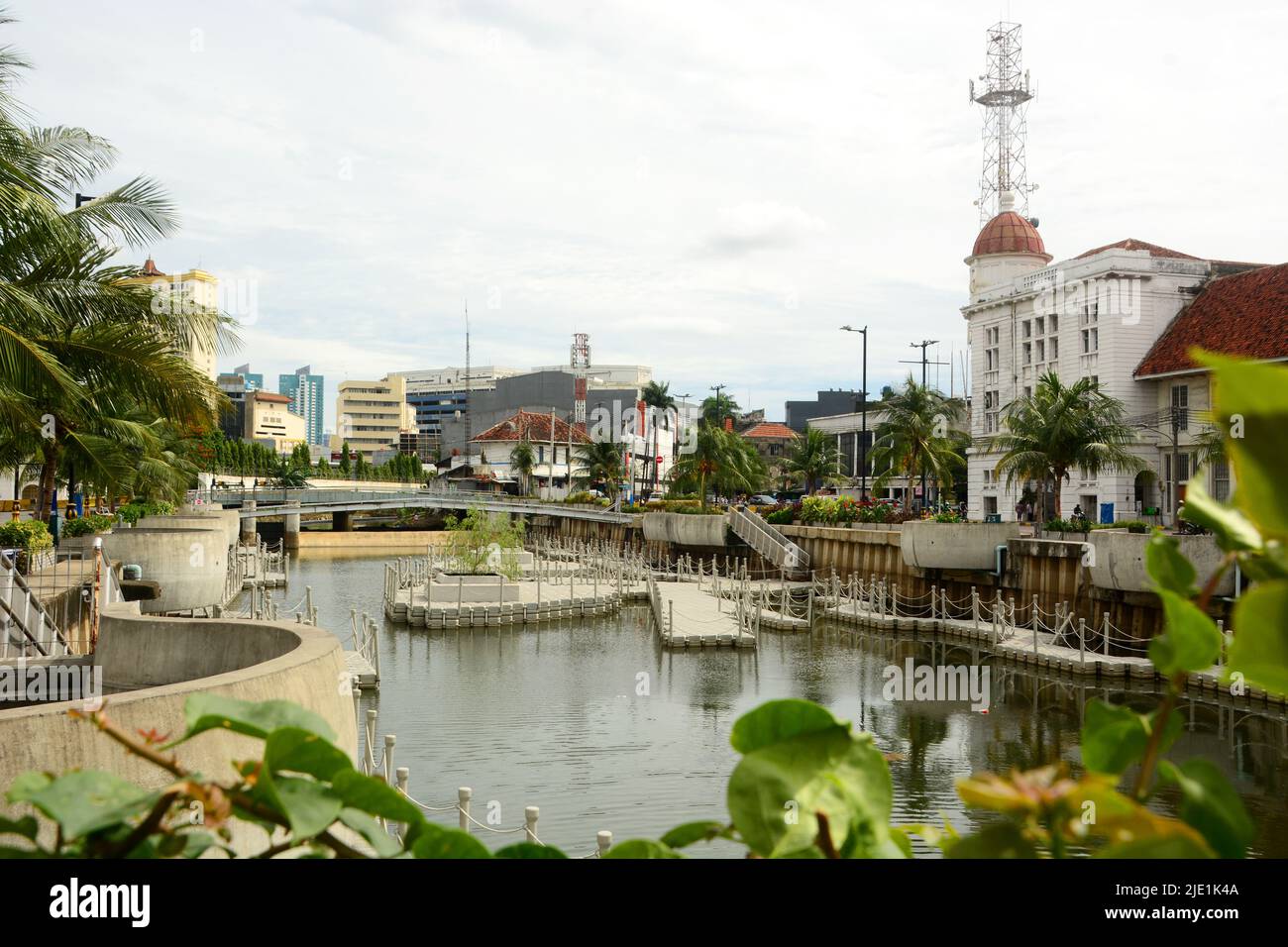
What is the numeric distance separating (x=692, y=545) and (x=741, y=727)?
187 feet

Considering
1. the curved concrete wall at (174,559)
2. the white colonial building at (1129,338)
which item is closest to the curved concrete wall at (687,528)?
the white colonial building at (1129,338)

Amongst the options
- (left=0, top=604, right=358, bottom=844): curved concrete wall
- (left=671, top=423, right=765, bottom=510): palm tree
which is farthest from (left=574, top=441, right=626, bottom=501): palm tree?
(left=0, top=604, right=358, bottom=844): curved concrete wall

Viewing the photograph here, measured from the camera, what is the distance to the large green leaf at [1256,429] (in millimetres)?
790

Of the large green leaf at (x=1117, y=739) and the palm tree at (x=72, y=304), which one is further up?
the palm tree at (x=72, y=304)

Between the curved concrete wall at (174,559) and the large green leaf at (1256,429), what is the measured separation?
2094 centimetres

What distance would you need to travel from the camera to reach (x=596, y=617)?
39.8 meters

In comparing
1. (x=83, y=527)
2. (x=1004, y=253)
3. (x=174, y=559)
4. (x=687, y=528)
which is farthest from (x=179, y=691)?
(x=1004, y=253)

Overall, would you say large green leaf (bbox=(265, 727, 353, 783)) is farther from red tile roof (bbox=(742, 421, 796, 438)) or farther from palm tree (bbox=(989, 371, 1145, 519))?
red tile roof (bbox=(742, 421, 796, 438))

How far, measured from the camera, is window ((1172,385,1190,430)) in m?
43.4

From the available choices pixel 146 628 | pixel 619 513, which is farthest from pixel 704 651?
pixel 619 513

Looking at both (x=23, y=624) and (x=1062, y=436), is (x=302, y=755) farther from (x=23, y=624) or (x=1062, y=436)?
(x=1062, y=436)

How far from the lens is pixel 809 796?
1115 mm

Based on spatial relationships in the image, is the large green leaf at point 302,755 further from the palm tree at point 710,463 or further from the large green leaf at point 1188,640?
the palm tree at point 710,463
